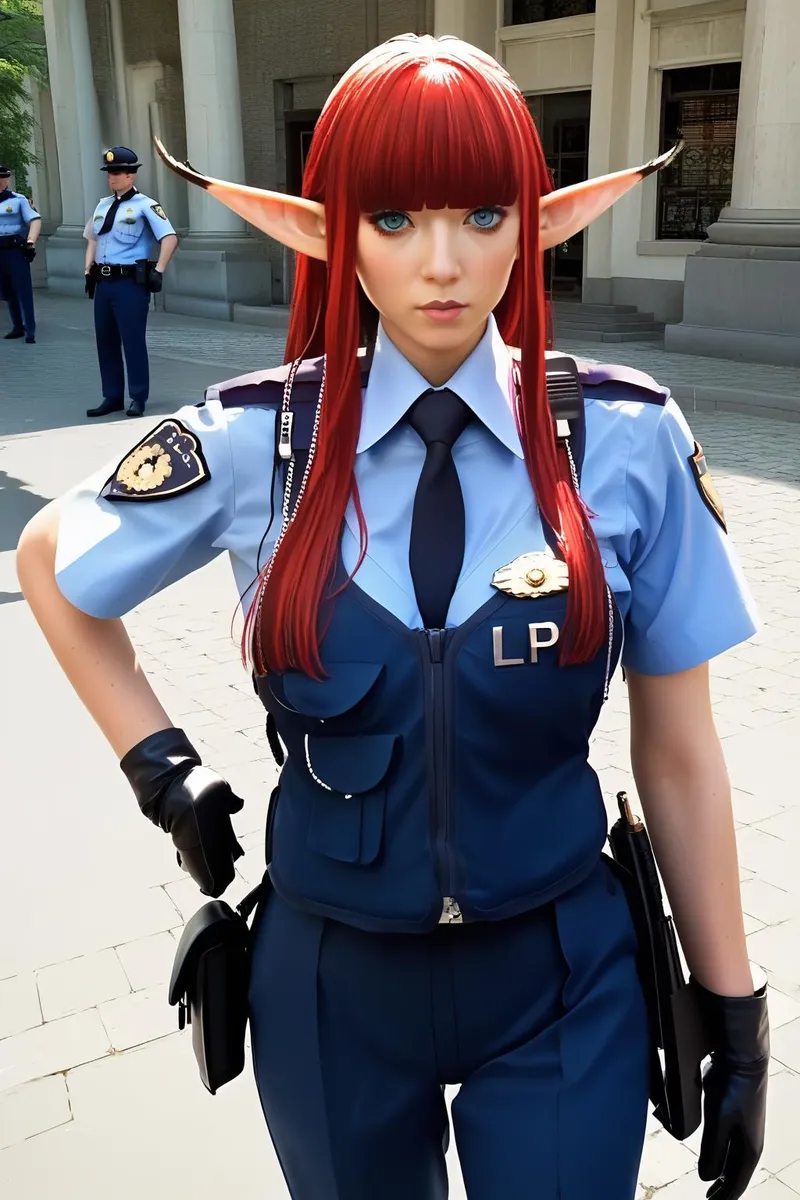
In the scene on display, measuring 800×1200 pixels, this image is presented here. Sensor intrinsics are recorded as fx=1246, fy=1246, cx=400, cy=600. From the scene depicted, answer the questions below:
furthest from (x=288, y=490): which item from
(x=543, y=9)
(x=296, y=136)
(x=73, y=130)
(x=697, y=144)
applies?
(x=73, y=130)

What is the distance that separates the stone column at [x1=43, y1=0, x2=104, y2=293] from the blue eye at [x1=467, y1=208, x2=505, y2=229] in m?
22.3

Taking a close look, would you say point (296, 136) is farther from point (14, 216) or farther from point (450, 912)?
point (450, 912)

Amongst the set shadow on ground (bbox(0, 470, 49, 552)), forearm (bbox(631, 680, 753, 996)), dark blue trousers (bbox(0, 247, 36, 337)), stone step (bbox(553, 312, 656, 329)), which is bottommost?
stone step (bbox(553, 312, 656, 329))

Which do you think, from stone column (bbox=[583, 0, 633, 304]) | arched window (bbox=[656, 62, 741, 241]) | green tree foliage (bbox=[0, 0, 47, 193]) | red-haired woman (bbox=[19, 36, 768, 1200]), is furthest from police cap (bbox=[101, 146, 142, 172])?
green tree foliage (bbox=[0, 0, 47, 193])

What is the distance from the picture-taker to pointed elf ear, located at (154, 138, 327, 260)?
1.34 metres

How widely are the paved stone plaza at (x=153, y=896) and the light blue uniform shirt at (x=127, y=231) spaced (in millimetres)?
3599

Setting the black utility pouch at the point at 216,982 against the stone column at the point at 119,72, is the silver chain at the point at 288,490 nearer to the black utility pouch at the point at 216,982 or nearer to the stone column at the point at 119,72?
the black utility pouch at the point at 216,982

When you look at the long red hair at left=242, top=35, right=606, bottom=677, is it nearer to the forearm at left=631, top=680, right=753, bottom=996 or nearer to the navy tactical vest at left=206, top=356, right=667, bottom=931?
the navy tactical vest at left=206, top=356, right=667, bottom=931

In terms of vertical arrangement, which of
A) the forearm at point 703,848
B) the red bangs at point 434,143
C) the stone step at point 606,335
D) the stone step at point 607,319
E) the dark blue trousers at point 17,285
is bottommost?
the stone step at point 606,335

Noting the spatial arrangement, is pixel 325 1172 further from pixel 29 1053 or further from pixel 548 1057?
pixel 29 1053

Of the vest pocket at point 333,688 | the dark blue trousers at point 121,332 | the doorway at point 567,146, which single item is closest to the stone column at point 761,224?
the doorway at point 567,146

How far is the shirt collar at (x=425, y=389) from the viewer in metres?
1.36

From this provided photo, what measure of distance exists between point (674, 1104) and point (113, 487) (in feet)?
3.04

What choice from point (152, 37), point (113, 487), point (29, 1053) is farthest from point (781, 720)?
point (152, 37)
